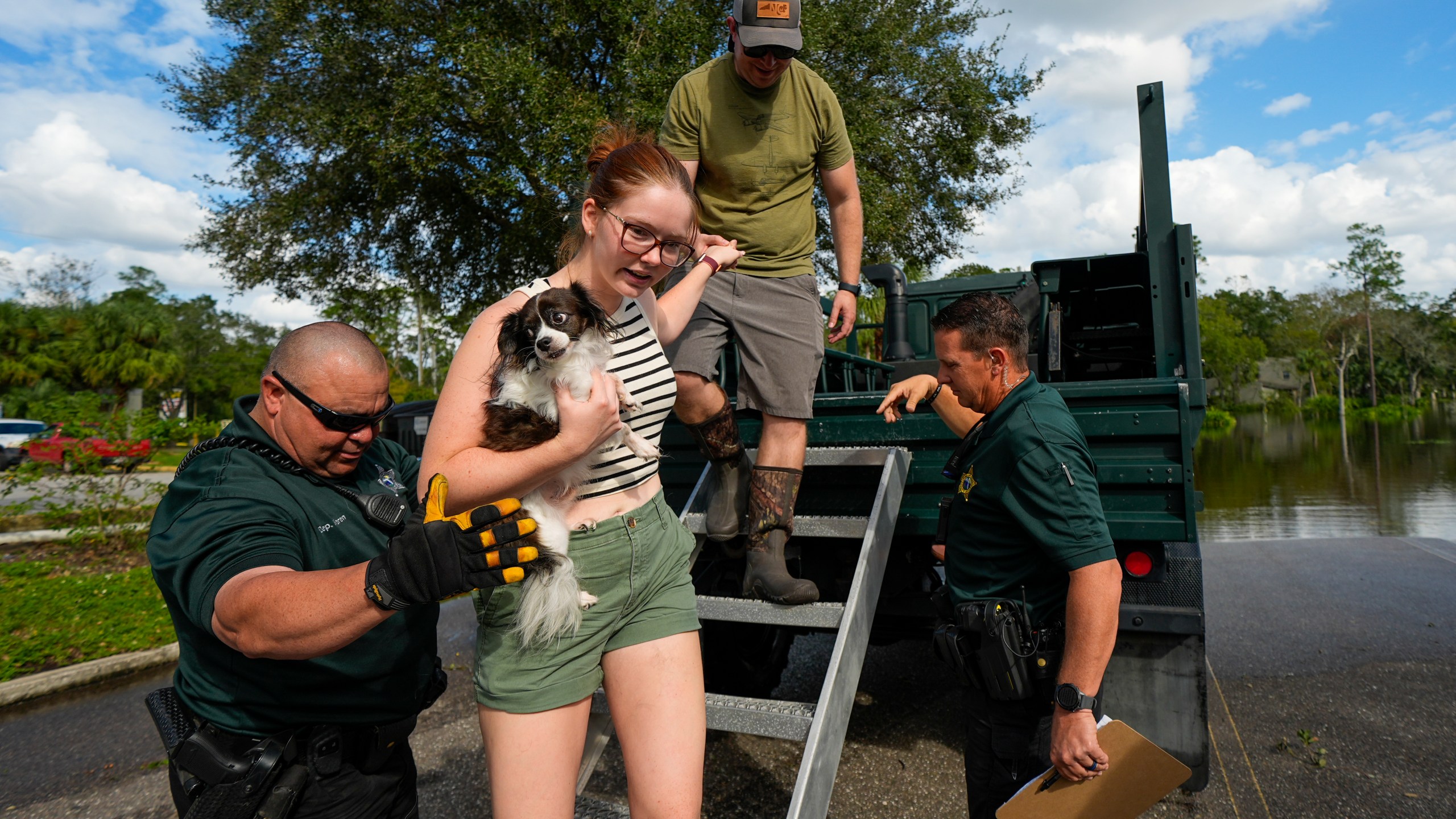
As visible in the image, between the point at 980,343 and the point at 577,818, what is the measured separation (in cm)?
183

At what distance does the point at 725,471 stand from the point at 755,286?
676mm

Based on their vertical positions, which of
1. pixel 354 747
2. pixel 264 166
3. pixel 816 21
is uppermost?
pixel 816 21

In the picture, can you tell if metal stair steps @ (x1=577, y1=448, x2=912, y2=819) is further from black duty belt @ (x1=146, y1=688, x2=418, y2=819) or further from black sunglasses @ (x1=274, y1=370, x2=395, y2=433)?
black sunglasses @ (x1=274, y1=370, x2=395, y2=433)

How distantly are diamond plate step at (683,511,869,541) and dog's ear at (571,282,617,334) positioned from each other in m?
1.40

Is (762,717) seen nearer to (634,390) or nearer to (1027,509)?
(1027,509)

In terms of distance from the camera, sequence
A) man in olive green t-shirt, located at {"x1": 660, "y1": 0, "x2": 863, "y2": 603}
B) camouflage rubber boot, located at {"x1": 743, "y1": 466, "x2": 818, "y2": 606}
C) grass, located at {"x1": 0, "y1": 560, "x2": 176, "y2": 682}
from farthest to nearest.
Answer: grass, located at {"x1": 0, "y1": 560, "x2": 176, "y2": 682} → man in olive green t-shirt, located at {"x1": 660, "y1": 0, "x2": 863, "y2": 603} → camouflage rubber boot, located at {"x1": 743, "y1": 466, "x2": 818, "y2": 606}

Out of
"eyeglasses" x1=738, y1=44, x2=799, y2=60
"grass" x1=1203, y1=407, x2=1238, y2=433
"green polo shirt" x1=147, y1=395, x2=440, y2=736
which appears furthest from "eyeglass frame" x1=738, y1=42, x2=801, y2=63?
"grass" x1=1203, y1=407, x2=1238, y2=433

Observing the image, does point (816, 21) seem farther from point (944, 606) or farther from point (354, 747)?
point (354, 747)

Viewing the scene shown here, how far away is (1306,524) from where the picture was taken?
38.2ft

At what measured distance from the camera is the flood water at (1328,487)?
11344 millimetres

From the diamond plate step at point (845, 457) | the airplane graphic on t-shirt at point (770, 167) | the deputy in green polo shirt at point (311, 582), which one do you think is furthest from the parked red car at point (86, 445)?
the airplane graphic on t-shirt at point (770, 167)

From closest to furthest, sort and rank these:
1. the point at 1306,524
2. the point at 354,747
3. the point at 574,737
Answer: the point at 574,737 < the point at 354,747 < the point at 1306,524

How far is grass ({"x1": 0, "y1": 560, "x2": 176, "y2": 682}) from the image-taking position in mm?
5789

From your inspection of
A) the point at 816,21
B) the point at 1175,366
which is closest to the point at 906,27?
the point at 816,21
